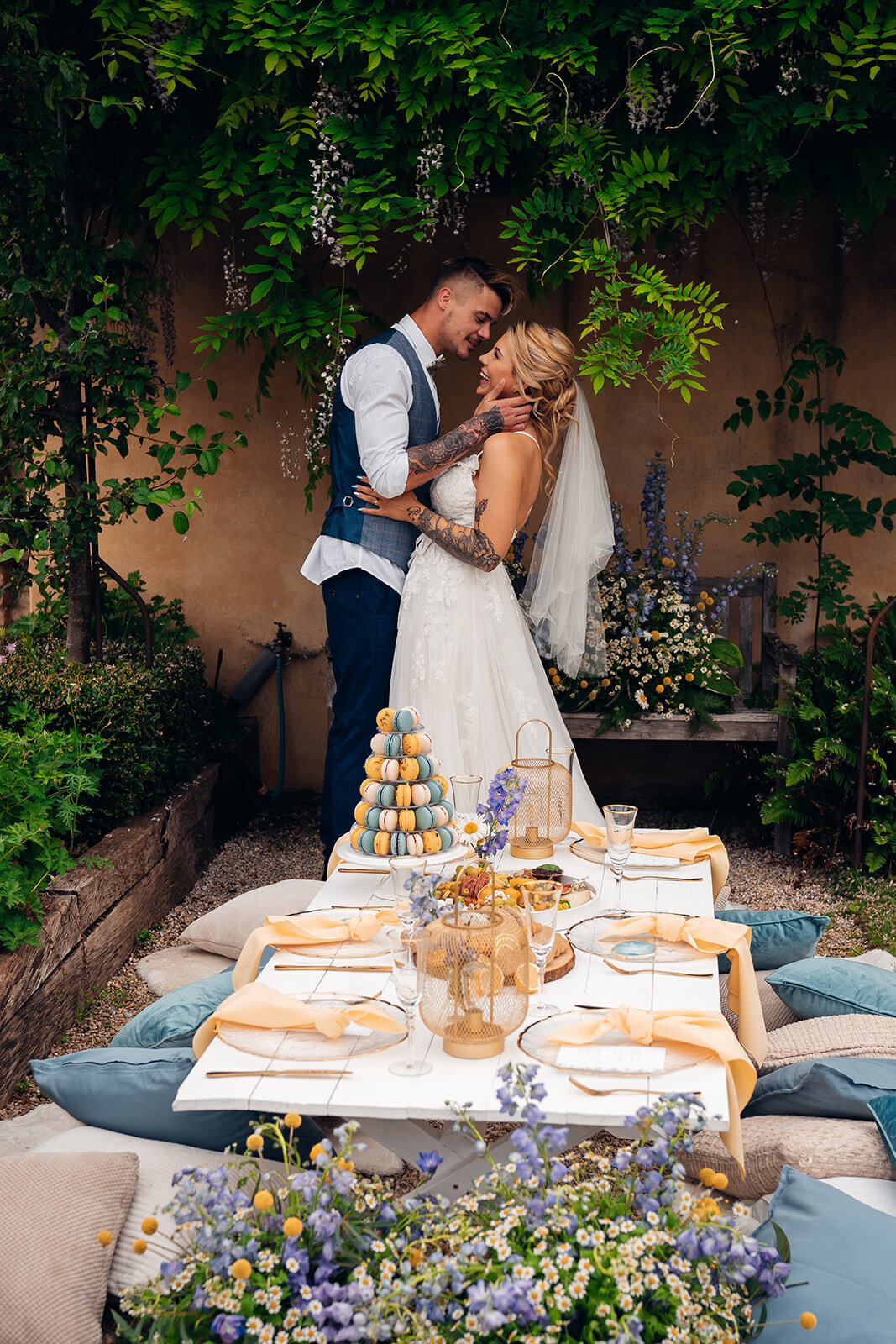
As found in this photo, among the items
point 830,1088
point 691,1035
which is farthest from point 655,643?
point 691,1035

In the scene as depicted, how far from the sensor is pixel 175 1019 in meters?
2.43

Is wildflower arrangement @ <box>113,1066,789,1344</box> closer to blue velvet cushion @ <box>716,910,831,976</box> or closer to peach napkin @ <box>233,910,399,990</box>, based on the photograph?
peach napkin @ <box>233,910,399,990</box>

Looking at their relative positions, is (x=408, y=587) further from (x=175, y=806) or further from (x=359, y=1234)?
(x=359, y=1234)

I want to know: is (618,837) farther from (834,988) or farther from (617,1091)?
(617,1091)

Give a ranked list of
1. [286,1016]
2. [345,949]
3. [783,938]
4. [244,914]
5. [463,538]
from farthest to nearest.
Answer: [463,538] → [244,914] → [783,938] → [345,949] → [286,1016]

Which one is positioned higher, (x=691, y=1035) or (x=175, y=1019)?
(x=691, y=1035)

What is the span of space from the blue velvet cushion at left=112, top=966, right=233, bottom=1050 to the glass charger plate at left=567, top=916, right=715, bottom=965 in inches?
31.8

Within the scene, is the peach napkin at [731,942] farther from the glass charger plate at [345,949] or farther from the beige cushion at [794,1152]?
the glass charger plate at [345,949]

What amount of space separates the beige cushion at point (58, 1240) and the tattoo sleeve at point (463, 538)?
2.40m

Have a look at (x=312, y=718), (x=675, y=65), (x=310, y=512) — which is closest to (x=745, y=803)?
(x=312, y=718)

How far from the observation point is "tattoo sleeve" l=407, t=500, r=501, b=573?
3865 millimetres

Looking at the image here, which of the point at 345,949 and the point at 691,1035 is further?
the point at 345,949

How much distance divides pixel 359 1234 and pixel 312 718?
421cm

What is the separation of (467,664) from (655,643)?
116cm
